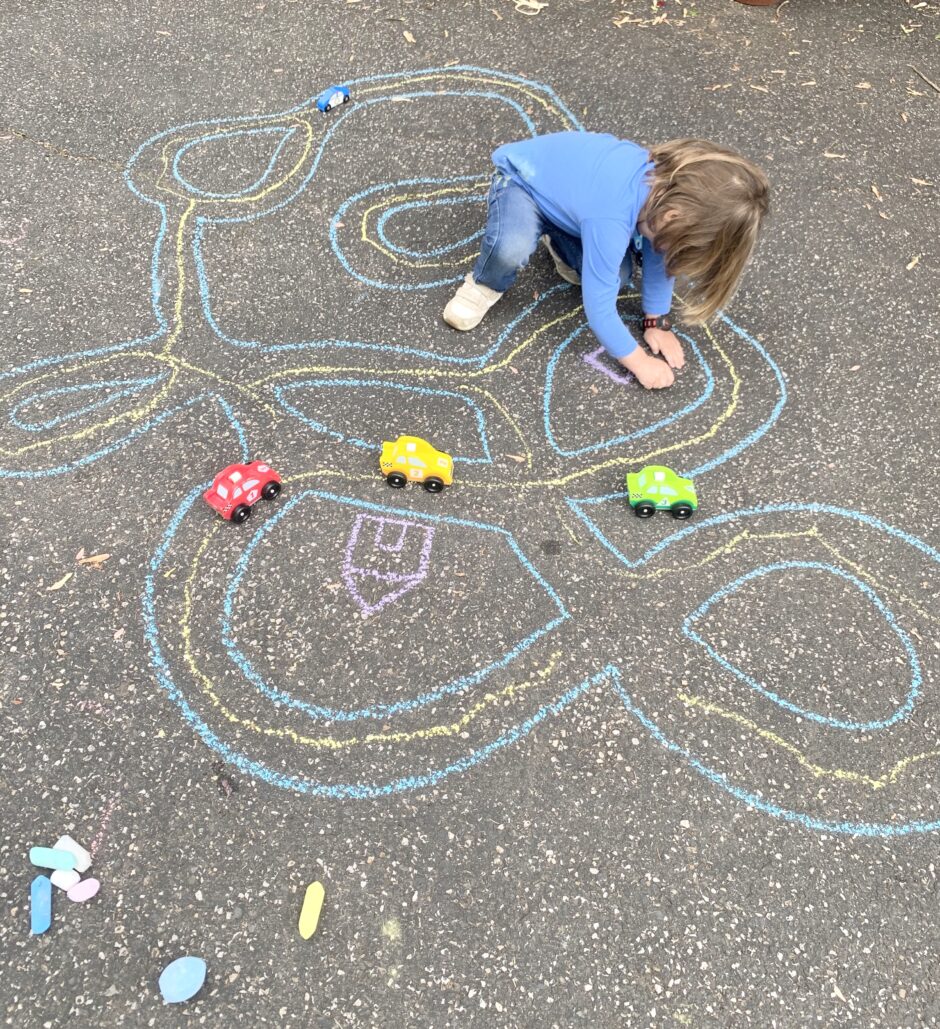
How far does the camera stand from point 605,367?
3.29 meters

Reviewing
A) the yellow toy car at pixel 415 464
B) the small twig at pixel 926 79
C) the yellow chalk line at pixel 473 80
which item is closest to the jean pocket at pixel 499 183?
the yellow toy car at pixel 415 464

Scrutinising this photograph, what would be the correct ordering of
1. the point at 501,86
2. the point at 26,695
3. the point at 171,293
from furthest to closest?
the point at 501,86, the point at 171,293, the point at 26,695

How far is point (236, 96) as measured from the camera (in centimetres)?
438

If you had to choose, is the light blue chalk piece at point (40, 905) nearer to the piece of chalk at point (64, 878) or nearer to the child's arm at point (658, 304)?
the piece of chalk at point (64, 878)

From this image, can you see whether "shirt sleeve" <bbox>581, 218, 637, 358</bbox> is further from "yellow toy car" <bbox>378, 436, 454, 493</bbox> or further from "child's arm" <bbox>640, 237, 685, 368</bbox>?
"yellow toy car" <bbox>378, 436, 454, 493</bbox>

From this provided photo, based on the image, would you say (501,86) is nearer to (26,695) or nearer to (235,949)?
(26,695)

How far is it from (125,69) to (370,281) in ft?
7.97

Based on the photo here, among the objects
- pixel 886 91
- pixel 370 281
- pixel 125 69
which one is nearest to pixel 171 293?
pixel 370 281

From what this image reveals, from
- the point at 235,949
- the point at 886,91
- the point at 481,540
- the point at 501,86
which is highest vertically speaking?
the point at 886,91

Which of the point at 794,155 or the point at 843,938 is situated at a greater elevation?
the point at 794,155

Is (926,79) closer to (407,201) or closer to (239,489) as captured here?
(407,201)

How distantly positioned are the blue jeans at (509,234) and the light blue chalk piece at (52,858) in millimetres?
2546

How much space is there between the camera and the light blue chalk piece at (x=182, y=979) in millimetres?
1982

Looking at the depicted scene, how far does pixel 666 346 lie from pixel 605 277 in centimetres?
52
